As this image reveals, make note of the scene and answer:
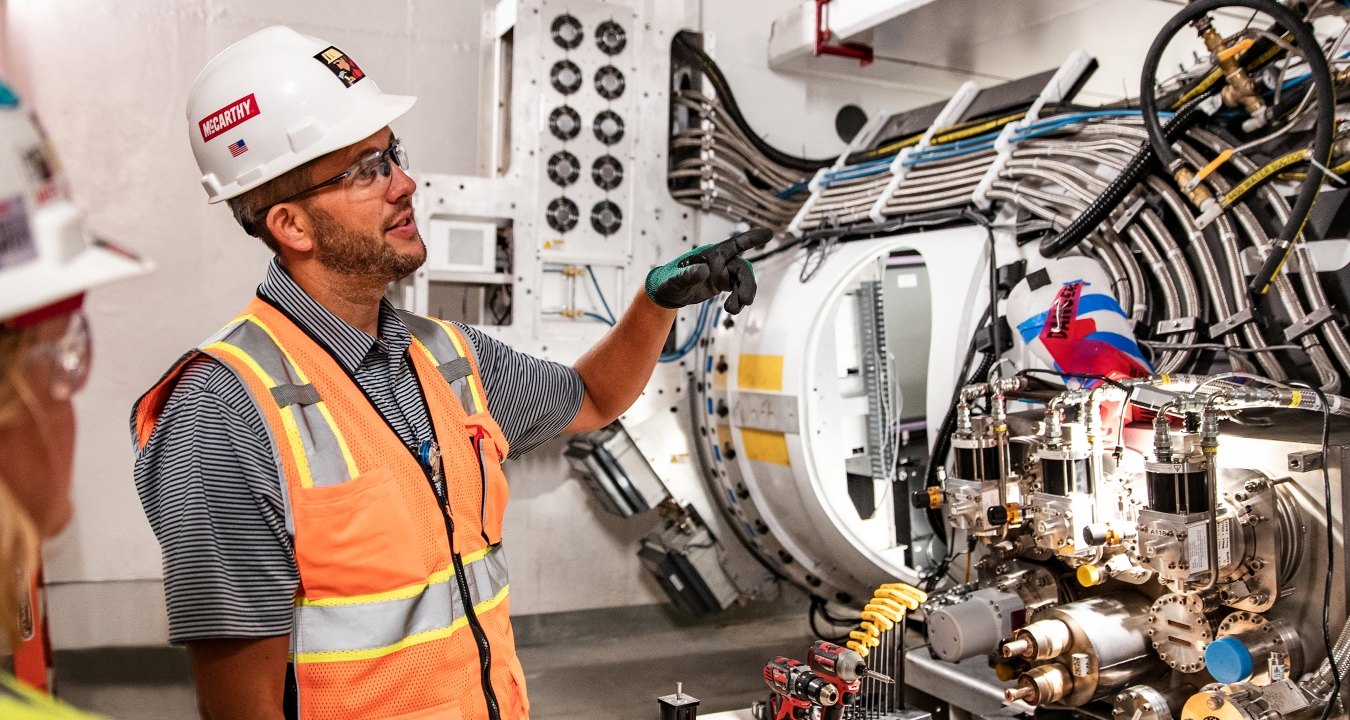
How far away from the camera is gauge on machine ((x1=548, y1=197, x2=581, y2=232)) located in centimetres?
438

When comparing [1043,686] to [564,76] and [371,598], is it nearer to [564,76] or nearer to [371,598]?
[371,598]

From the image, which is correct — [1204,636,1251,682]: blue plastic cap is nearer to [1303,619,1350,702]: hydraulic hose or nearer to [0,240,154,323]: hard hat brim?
[1303,619,1350,702]: hydraulic hose

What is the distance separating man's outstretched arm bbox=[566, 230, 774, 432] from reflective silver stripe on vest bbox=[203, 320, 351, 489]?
0.72m

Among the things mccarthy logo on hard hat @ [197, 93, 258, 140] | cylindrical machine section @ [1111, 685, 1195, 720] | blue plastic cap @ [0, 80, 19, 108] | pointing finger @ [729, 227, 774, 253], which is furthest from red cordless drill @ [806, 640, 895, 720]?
blue plastic cap @ [0, 80, 19, 108]

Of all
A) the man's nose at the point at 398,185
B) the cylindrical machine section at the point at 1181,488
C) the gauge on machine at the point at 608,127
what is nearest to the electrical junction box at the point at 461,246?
the gauge on machine at the point at 608,127

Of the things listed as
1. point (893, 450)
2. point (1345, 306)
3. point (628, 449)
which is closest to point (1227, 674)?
point (1345, 306)

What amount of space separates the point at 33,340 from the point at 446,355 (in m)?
1.31

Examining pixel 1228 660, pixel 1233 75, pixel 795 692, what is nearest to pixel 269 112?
pixel 795 692

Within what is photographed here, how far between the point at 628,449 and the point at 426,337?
252cm

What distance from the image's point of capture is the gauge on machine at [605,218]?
446 cm

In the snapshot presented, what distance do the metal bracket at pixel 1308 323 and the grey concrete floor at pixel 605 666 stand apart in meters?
2.29

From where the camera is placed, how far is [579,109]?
4.41 m

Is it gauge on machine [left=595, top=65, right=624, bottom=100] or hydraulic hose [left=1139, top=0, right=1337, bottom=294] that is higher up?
gauge on machine [left=595, top=65, right=624, bottom=100]

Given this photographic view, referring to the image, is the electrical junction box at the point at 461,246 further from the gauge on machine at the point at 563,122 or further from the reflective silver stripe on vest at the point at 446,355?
the reflective silver stripe on vest at the point at 446,355
